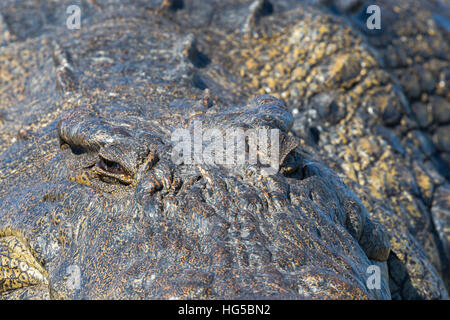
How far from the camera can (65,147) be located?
5.72 meters

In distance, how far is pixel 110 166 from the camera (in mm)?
4957

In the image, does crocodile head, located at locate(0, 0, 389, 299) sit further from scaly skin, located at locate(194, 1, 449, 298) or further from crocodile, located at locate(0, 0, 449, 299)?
scaly skin, located at locate(194, 1, 449, 298)

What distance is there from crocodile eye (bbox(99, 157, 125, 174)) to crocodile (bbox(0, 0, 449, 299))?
0.9 inches

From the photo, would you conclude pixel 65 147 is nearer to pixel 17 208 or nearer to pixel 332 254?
pixel 17 208

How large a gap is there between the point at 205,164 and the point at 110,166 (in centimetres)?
82

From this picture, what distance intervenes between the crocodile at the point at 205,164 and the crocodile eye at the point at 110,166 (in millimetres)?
22

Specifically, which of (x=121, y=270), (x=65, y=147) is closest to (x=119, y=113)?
(x=65, y=147)

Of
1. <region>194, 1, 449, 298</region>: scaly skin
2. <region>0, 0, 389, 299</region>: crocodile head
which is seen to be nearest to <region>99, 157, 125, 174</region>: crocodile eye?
<region>0, 0, 389, 299</region>: crocodile head

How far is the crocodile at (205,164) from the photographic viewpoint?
4.07 metres

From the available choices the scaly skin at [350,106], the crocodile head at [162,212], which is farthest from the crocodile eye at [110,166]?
the scaly skin at [350,106]

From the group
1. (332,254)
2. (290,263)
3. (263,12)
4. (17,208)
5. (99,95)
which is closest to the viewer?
(290,263)

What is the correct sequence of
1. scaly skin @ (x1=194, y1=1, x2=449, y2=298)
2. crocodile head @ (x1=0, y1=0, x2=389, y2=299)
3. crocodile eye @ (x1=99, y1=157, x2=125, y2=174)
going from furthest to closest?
scaly skin @ (x1=194, y1=1, x2=449, y2=298)
crocodile eye @ (x1=99, y1=157, x2=125, y2=174)
crocodile head @ (x1=0, y1=0, x2=389, y2=299)

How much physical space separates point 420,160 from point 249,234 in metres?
5.55

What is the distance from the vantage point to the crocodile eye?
487 centimetres
